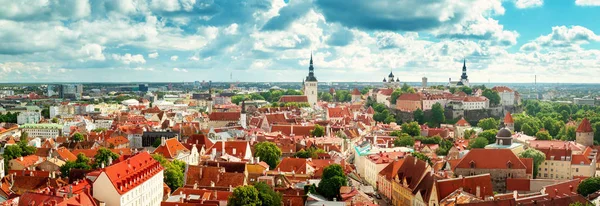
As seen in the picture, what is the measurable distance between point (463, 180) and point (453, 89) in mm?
113591

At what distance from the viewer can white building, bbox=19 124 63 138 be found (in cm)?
10409

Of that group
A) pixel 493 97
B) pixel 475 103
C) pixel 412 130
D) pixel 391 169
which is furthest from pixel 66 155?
pixel 493 97

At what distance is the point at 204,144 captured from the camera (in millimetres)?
63000

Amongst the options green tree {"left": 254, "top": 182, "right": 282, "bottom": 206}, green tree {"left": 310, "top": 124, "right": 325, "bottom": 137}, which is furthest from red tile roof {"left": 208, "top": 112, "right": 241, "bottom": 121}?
green tree {"left": 254, "top": 182, "right": 282, "bottom": 206}

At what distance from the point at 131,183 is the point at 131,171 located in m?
1.26

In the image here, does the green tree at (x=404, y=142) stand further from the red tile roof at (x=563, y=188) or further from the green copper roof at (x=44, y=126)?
the green copper roof at (x=44, y=126)

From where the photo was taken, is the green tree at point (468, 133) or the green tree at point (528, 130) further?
the green tree at point (528, 130)

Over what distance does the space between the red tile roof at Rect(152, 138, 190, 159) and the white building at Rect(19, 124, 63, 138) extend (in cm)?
5485

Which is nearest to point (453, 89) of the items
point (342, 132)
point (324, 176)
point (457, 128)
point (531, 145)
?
point (457, 128)

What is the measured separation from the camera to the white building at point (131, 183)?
3591 cm

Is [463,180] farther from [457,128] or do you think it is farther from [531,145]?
[457,128]

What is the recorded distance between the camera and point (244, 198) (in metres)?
36.6

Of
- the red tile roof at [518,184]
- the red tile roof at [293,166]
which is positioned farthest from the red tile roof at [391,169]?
the red tile roof at [518,184]

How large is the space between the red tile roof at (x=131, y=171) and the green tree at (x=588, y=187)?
33.4 m
